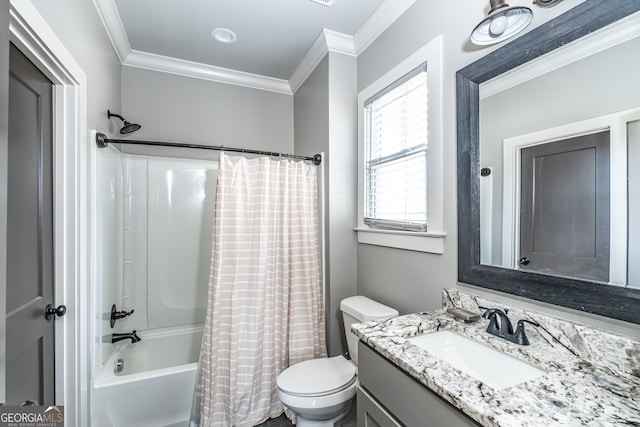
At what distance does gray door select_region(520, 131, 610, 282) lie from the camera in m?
0.85

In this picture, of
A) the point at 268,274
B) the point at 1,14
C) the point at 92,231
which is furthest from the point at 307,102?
the point at 1,14

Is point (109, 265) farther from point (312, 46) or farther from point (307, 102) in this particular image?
point (312, 46)

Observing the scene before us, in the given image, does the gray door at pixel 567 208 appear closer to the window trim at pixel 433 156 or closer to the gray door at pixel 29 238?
the window trim at pixel 433 156

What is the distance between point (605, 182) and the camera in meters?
0.83

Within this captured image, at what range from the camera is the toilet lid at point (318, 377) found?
1414 millimetres

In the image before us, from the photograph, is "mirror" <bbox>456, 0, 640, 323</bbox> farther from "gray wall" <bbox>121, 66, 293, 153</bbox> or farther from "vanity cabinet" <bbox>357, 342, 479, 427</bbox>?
"gray wall" <bbox>121, 66, 293, 153</bbox>

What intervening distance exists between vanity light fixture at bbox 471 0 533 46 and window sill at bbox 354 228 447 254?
2.73 ft

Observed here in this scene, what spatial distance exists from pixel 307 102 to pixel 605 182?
2.05 metres

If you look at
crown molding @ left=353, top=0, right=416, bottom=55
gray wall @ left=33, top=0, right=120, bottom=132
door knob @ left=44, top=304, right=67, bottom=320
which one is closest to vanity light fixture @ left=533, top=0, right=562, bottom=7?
crown molding @ left=353, top=0, right=416, bottom=55

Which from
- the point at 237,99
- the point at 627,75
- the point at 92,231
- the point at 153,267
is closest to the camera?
the point at 627,75

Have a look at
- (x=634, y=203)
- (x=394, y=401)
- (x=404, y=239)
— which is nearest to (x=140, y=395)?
(x=394, y=401)

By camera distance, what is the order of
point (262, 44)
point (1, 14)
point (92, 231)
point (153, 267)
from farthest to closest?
point (153, 267) → point (262, 44) → point (92, 231) → point (1, 14)

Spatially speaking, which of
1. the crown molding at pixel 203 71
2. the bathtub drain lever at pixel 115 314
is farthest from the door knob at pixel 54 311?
the crown molding at pixel 203 71

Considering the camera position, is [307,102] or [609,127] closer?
[609,127]
